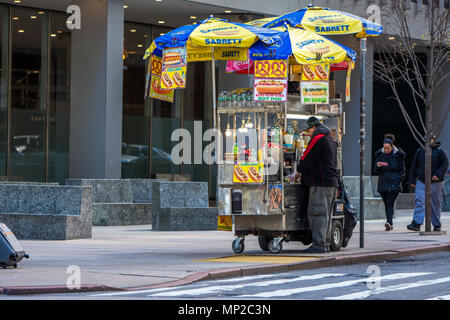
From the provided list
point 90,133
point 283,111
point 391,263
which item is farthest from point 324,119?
point 90,133

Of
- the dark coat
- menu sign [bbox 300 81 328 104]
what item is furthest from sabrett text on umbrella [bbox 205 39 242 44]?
the dark coat

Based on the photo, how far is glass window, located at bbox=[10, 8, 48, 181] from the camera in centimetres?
2730

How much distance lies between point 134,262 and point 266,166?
264 centimetres

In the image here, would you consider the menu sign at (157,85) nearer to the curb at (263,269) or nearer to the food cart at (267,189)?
the food cart at (267,189)

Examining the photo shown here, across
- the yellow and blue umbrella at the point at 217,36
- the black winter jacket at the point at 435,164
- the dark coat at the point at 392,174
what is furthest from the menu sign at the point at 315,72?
the dark coat at the point at 392,174

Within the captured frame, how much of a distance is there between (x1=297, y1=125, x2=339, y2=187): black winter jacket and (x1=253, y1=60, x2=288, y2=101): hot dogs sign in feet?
2.84

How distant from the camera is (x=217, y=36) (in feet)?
46.1

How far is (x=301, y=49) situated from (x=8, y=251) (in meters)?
5.41

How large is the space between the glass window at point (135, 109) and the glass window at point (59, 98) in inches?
89.0

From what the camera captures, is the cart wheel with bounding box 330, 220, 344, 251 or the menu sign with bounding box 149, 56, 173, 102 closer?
the cart wheel with bounding box 330, 220, 344, 251

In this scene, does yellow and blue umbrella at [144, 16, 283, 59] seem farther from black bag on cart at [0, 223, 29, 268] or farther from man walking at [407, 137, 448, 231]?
man walking at [407, 137, 448, 231]

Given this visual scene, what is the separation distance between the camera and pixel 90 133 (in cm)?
2597

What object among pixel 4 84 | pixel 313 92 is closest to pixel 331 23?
pixel 313 92
